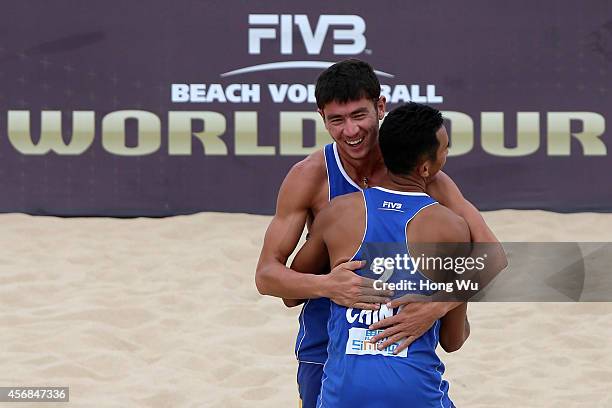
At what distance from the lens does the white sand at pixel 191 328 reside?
473 cm

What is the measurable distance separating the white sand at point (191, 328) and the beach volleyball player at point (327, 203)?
1.46 m

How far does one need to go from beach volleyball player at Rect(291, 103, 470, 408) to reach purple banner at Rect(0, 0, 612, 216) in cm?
523

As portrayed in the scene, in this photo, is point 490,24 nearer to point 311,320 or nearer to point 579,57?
point 579,57

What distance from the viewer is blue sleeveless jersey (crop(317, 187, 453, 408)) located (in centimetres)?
255

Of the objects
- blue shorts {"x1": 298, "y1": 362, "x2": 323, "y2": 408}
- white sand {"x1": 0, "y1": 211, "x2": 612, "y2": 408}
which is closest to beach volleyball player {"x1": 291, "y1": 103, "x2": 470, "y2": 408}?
blue shorts {"x1": 298, "y1": 362, "x2": 323, "y2": 408}

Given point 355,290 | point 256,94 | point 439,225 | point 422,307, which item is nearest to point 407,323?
point 422,307

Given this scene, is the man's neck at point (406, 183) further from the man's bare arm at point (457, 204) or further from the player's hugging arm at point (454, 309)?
the man's bare arm at point (457, 204)

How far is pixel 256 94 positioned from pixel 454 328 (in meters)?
5.34

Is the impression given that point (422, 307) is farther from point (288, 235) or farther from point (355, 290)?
point (288, 235)

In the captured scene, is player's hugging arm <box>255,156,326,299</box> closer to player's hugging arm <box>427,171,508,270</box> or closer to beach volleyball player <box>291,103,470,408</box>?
beach volleyball player <box>291,103,470,408</box>

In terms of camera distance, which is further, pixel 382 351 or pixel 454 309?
pixel 454 309

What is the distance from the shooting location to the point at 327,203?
282 centimetres

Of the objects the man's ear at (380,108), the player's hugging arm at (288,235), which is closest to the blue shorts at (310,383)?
the player's hugging arm at (288,235)

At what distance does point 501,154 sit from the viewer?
26.2ft
